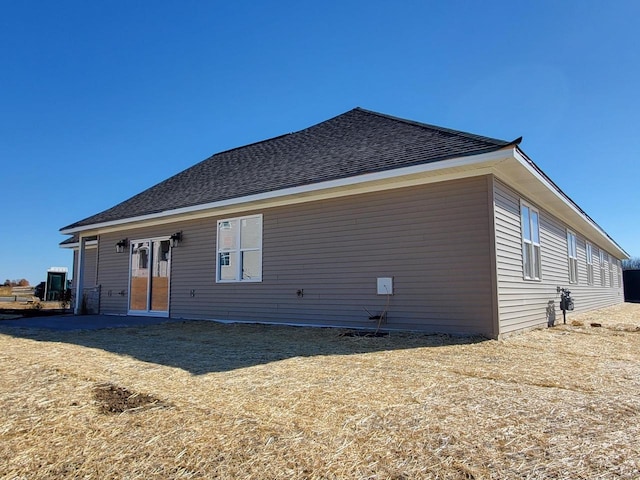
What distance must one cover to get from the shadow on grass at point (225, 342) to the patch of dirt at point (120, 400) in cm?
79

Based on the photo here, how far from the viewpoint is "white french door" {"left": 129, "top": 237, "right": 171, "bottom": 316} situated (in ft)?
34.3

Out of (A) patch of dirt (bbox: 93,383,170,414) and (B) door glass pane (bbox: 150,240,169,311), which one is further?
(B) door glass pane (bbox: 150,240,169,311)

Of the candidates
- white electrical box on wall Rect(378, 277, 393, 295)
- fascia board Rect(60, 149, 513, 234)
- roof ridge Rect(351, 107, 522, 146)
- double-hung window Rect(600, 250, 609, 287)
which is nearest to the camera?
fascia board Rect(60, 149, 513, 234)

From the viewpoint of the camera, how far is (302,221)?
8.12 meters

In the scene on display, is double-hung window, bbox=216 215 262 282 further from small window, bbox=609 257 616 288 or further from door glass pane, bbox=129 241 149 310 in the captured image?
small window, bbox=609 257 616 288

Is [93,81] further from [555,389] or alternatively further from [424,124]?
[555,389]

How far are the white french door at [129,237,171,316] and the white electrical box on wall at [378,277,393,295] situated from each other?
586 cm

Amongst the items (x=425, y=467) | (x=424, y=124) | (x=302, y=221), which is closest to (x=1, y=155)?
(x=302, y=221)

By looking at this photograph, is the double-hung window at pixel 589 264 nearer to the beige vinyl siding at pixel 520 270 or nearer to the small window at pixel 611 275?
the beige vinyl siding at pixel 520 270

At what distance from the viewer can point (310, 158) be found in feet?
30.0

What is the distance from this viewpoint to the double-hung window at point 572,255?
11.4 metres

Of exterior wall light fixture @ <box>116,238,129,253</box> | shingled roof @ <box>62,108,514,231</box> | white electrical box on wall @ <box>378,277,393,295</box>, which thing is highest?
shingled roof @ <box>62,108,514,231</box>

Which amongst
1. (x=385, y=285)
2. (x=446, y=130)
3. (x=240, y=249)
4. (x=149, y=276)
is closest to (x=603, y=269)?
(x=446, y=130)

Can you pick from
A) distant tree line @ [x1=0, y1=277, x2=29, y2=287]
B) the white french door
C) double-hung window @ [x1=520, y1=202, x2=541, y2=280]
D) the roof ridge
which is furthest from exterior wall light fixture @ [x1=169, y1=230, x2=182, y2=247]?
distant tree line @ [x1=0, y1=277, x2=29, y2=287]
